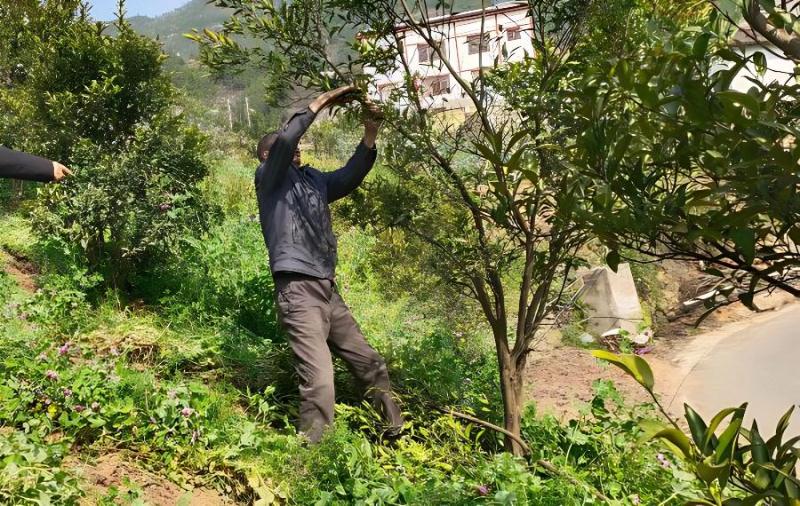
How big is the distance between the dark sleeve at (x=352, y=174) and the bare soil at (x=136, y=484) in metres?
1.80

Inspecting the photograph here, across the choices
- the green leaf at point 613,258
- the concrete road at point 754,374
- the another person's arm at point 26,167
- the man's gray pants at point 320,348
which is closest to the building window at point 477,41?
the man's gray pants at point 320,348

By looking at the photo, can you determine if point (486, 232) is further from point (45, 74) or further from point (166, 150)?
point (45, 74)

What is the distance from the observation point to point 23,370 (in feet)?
13.2

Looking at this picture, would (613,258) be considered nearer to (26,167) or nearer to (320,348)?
(320,348)

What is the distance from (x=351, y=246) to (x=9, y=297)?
4628 millimetres

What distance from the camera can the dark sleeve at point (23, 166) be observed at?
4.07m

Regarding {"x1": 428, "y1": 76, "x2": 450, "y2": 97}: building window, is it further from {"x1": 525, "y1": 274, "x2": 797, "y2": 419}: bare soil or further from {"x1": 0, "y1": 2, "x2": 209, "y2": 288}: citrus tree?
{"x1": 0, "y1": 2, "x2": 209, "y2": 288}: citrus tree

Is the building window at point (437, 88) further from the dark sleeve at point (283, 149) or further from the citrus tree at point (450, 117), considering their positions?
the dark sleeve at point (283, 149)

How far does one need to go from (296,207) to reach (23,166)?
151 centimetres

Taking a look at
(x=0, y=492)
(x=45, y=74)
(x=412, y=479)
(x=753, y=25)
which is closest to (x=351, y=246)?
(x=45, y=74)

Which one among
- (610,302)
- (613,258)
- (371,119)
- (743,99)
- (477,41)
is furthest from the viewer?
(610,302)

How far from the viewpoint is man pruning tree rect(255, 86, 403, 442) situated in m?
4.05

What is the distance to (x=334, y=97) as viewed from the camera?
12.5ft

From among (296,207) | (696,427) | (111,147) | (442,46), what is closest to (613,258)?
(696,427)
